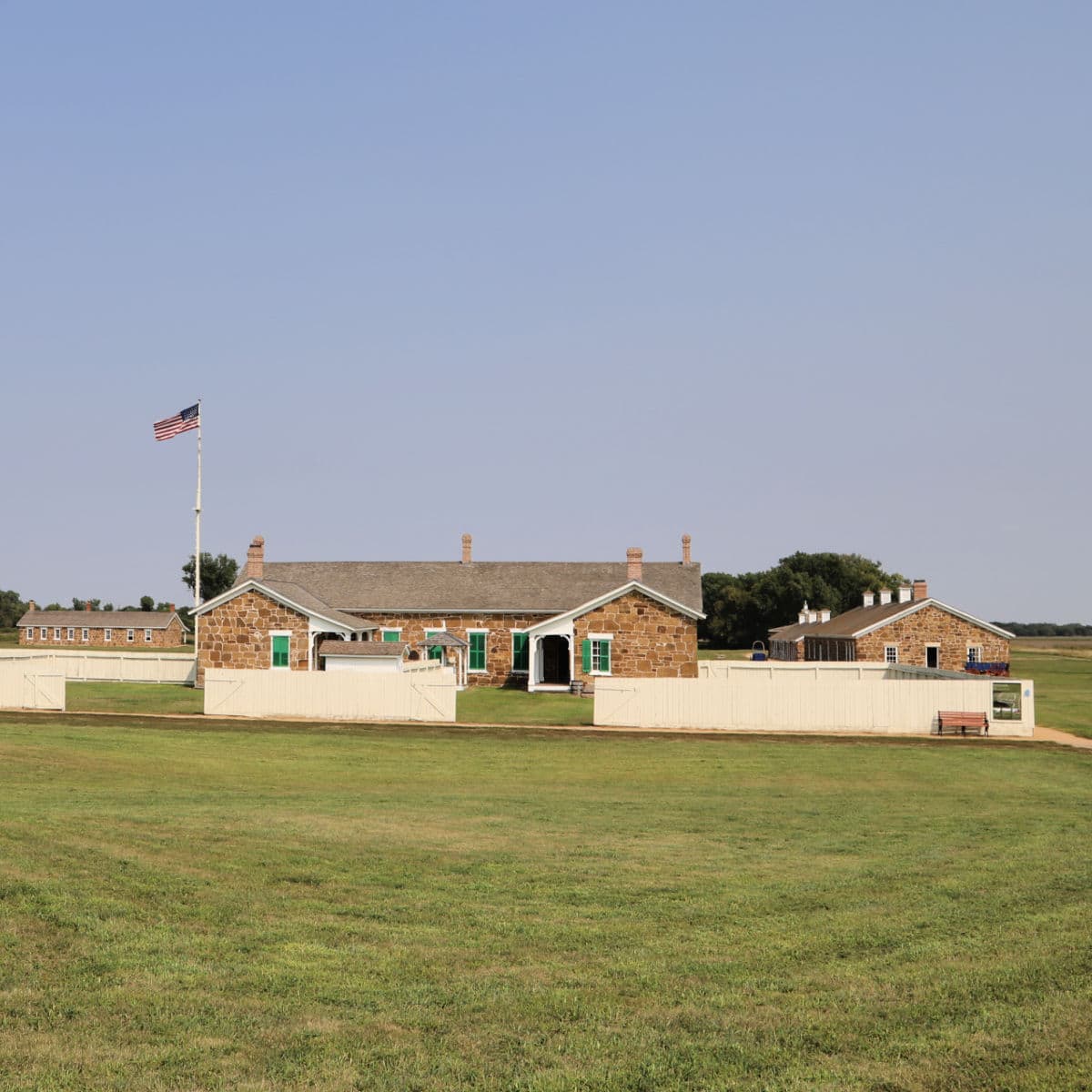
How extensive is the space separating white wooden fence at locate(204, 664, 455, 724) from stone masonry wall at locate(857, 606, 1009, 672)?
29047 mm

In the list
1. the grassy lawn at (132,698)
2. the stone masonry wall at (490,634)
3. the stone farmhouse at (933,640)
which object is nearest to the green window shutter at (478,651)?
the stone masonry wall at (490,634)

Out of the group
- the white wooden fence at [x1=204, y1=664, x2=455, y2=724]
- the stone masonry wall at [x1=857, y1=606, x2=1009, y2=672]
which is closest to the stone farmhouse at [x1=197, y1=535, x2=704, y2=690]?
the white wooden fence at [x1=204, y1=664, x2=455, y2=724]

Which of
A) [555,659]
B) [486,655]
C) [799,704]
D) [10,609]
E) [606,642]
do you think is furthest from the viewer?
[10,609]

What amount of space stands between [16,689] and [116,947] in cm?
3401

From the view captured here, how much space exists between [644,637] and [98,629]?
295ft

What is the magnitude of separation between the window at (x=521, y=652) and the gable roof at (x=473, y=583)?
1.27 metres

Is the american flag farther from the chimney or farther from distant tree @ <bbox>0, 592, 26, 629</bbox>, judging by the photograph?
distant tree @ <bbox>0, 592, 26, 629</bbox>

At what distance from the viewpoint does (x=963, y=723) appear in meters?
35.2

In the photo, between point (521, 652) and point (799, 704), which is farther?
point (521, 652)

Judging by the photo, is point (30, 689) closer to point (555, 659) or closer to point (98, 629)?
point (555, 659)

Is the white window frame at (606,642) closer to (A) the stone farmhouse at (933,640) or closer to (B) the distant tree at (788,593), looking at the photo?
(A) the stone farmhouse at (933,640)

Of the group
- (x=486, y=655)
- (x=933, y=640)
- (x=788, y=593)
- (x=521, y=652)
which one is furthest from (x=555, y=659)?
(x=788, y=593)

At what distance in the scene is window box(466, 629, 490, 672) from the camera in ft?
184

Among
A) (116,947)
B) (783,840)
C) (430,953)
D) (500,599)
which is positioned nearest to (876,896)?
(783,840)
